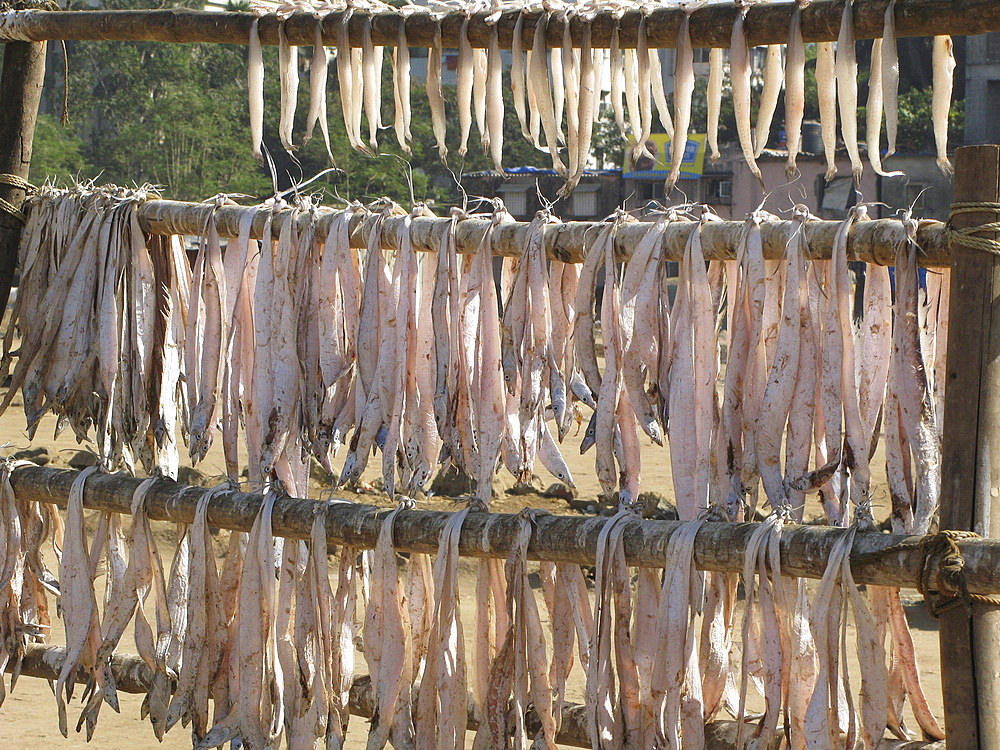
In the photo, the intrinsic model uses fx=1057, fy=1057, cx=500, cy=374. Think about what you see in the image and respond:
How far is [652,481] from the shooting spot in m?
Answer: 8.31

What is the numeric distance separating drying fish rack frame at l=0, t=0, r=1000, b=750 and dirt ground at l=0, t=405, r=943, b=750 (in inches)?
13.3

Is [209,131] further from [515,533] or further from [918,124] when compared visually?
[515,533]

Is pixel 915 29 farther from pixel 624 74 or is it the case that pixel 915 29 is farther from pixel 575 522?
pixel 575 522

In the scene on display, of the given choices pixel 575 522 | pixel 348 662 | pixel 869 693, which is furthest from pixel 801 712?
pixel 348 662

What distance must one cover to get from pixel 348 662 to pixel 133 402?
28.3 inches

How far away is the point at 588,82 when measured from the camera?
6.19 feet

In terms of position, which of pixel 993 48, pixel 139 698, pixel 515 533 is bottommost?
pixel 139 698

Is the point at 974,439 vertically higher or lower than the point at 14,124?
lower

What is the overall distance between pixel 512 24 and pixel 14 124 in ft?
4.29

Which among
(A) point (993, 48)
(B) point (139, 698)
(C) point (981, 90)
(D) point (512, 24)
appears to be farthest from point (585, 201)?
(D) point (512, 24)

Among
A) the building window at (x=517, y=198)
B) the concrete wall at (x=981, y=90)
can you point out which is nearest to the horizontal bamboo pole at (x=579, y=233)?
the building window at (x=517, y=198)

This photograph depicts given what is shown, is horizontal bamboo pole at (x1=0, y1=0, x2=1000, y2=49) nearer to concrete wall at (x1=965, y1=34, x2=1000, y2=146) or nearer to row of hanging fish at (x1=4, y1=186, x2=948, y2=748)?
row of hanging fish at (x1=4, y1=186, x2=948, y2=748)

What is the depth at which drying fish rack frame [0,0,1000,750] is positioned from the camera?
5.09 feet

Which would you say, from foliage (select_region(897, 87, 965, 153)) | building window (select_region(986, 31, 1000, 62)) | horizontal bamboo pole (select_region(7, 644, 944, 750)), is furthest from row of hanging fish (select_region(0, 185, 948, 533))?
building window (select_region(986, 31, 1000, 62))
